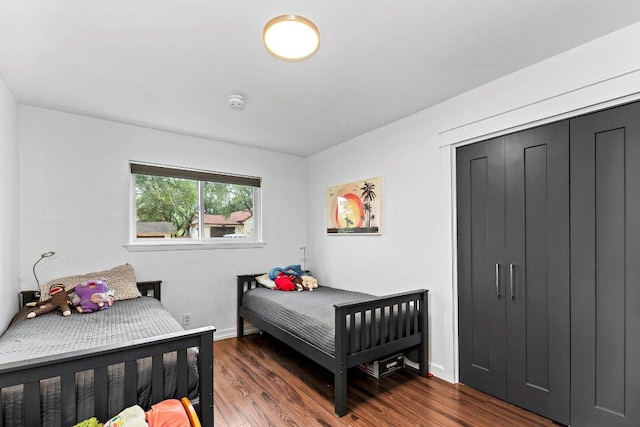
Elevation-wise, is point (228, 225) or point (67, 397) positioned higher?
point (228, 225)

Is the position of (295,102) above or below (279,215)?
above

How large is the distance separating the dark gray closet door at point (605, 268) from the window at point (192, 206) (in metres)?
3.26

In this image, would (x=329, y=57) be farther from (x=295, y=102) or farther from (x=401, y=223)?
(x=401, y=223)

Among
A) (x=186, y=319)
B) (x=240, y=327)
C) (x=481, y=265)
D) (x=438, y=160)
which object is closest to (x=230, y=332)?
(x=240, y=327)

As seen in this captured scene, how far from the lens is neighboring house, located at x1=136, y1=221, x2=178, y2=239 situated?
3387mm

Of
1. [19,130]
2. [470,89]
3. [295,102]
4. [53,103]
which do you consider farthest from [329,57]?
[19,130]

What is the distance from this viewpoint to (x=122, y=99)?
2658mm

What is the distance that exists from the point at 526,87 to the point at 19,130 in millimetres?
4052

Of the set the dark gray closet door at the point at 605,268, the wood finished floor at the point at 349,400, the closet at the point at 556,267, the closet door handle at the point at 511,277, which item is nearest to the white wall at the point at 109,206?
the wood finished floor at the point at 349,400

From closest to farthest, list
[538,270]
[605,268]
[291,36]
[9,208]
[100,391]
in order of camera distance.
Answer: [100,391], [291,36], [605,268], [538,270], [9,208]

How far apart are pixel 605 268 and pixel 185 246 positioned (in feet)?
11.8

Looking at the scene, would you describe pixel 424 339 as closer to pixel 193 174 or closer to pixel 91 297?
pixel 91 297

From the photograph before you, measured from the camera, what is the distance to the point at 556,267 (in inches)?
81.2

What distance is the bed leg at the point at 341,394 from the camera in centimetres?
217
